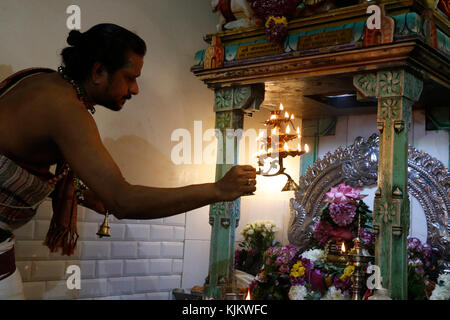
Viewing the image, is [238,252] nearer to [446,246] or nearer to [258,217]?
[258,217]

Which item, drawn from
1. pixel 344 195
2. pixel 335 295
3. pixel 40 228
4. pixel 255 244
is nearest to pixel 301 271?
pixel 335 295

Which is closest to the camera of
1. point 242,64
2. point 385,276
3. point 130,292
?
point 385,276

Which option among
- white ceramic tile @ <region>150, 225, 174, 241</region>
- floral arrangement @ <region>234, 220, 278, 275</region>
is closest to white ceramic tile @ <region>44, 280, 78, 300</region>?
white ceramic tile @ <region>150, 225, 174, 241</region>

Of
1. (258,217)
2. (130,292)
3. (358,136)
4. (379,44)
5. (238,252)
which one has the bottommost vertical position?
(130,292)

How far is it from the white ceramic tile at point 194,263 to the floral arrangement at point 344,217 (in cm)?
160

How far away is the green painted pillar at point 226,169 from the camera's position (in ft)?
13.4

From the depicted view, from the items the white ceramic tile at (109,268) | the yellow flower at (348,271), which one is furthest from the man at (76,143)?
the white ceramic tile at (109,268)

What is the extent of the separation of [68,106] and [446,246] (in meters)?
3.29

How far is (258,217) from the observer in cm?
→ 588

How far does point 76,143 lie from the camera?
193cm

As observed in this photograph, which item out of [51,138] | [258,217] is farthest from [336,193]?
[51,138]

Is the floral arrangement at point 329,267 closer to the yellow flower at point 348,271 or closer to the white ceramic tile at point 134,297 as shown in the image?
the yellow flower at point 348,271
